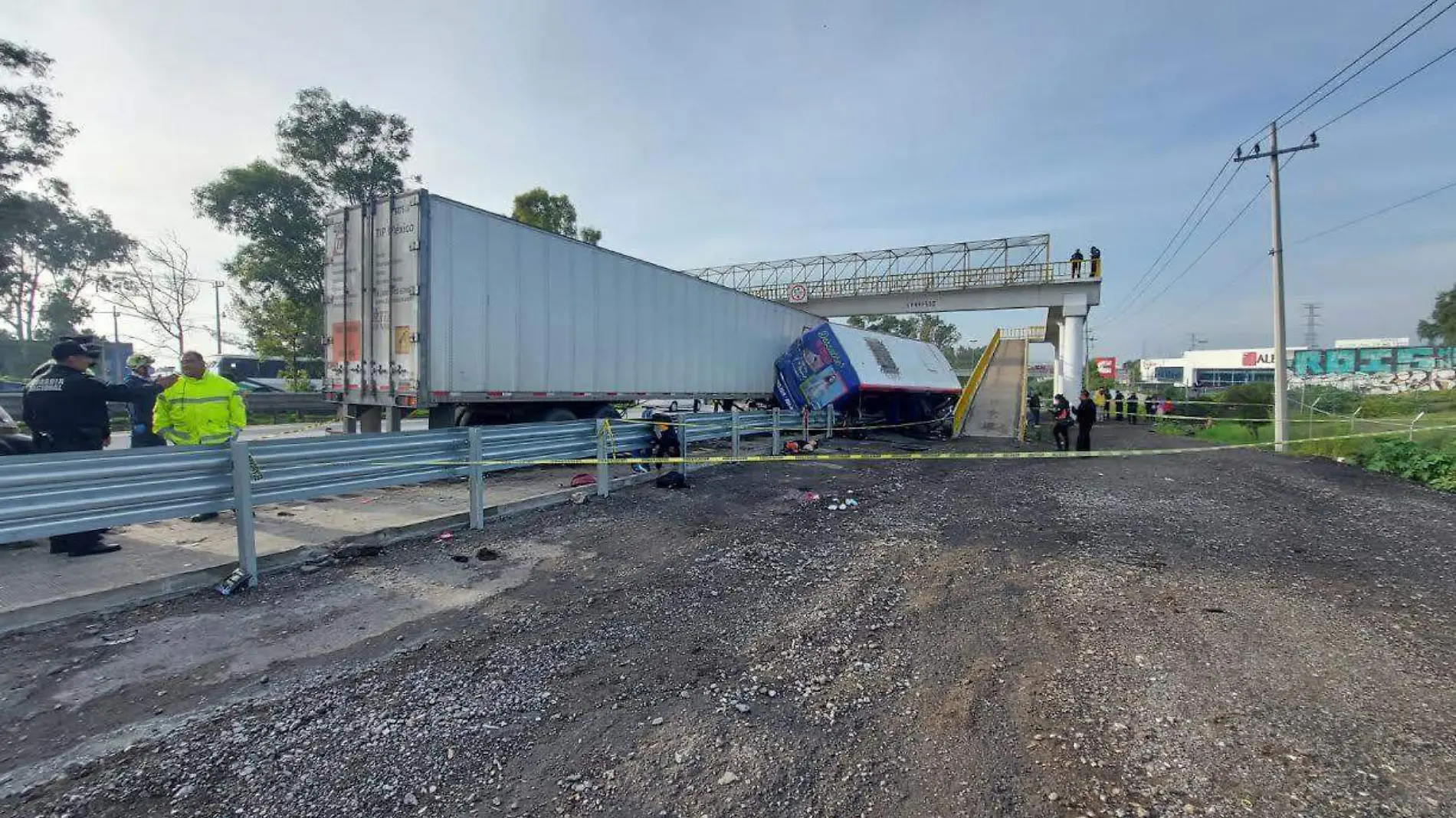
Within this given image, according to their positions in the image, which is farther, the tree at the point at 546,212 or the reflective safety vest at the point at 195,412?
the tree at the point at 546,212

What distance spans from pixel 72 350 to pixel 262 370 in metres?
28.0

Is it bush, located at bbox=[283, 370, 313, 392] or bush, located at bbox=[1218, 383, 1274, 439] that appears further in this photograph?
bush, located at bbox=[283, 370, 313, 392]

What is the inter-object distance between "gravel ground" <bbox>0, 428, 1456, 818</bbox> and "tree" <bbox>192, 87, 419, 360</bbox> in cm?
2226

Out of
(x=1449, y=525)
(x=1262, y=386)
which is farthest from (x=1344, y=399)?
(x=1449, y=525)

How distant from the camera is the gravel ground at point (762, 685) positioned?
2115 millimetres

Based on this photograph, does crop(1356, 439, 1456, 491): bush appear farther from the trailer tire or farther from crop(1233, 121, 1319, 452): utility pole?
the trailer tire

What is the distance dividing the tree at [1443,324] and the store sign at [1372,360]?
2.94ft

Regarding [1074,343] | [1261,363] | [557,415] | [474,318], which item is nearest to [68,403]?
[474,318]

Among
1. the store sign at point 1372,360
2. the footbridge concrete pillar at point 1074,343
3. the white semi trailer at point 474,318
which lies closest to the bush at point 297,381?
the white semi trailer at point 474,318

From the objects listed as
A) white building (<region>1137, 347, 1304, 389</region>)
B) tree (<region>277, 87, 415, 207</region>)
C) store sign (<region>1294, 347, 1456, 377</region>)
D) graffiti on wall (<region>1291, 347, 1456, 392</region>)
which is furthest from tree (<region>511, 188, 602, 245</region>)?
white building (<region>1137, 347, 1304, 389</region>)

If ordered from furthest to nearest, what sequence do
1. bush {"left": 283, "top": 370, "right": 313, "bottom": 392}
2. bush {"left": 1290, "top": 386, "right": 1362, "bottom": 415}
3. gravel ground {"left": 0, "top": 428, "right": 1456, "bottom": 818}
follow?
bush {"left": 283, "top": 370, "right": 313, "bottom": 392}, bush {"left": 1290, "top": 386, "right": 1362, "bottom": 415}, gravel ground {"left": 0, "top": 428, "right": 1456, "bottom": 818}

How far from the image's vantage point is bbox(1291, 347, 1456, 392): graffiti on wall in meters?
42.7

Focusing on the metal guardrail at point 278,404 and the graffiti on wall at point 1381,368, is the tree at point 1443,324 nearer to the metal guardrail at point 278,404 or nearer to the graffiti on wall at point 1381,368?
the graffiti on wall at point 1381,368

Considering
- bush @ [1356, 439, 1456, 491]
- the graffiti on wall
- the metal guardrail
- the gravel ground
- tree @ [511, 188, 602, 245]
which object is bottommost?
the gravel ground
